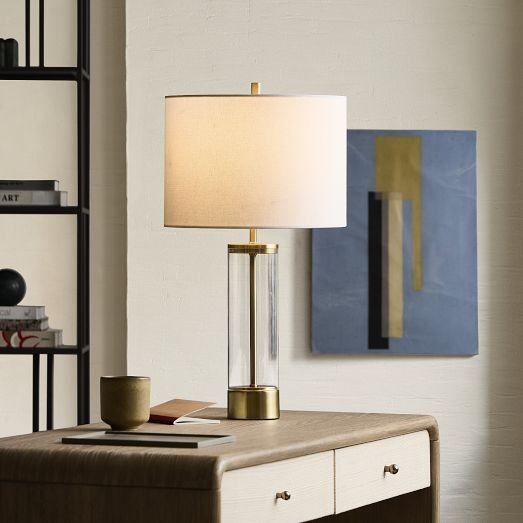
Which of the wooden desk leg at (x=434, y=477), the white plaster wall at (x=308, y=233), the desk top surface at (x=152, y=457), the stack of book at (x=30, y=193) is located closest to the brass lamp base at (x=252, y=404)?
the desk top surface at (x=152, y=457)

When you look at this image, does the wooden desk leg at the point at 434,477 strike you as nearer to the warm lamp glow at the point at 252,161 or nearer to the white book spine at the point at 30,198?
the warm lamp glow at the point at 252,161

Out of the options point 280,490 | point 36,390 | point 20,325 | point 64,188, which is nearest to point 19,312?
point 20,325

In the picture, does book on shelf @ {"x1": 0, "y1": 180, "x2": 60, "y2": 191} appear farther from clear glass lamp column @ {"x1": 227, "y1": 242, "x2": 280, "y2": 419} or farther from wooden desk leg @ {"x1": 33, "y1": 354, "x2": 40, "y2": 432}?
clear glass lamp column @ {"x1": 227, "y1": 242, "x2": 280, "y2": 419}

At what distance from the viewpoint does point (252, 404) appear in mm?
2475

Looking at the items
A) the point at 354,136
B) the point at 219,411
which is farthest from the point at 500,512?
the point at 219,411

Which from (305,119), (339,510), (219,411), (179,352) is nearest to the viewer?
(339,510)

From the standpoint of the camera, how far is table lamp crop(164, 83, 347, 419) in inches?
93.5

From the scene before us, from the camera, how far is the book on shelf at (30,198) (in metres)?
3.51

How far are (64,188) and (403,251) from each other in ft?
3.98

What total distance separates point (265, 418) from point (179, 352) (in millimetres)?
1437

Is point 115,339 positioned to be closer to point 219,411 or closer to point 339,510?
point 219,411

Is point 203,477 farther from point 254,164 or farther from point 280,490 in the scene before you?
point 254,164

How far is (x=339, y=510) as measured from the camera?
7.36ft

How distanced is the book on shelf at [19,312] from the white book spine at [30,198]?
0.33 m
